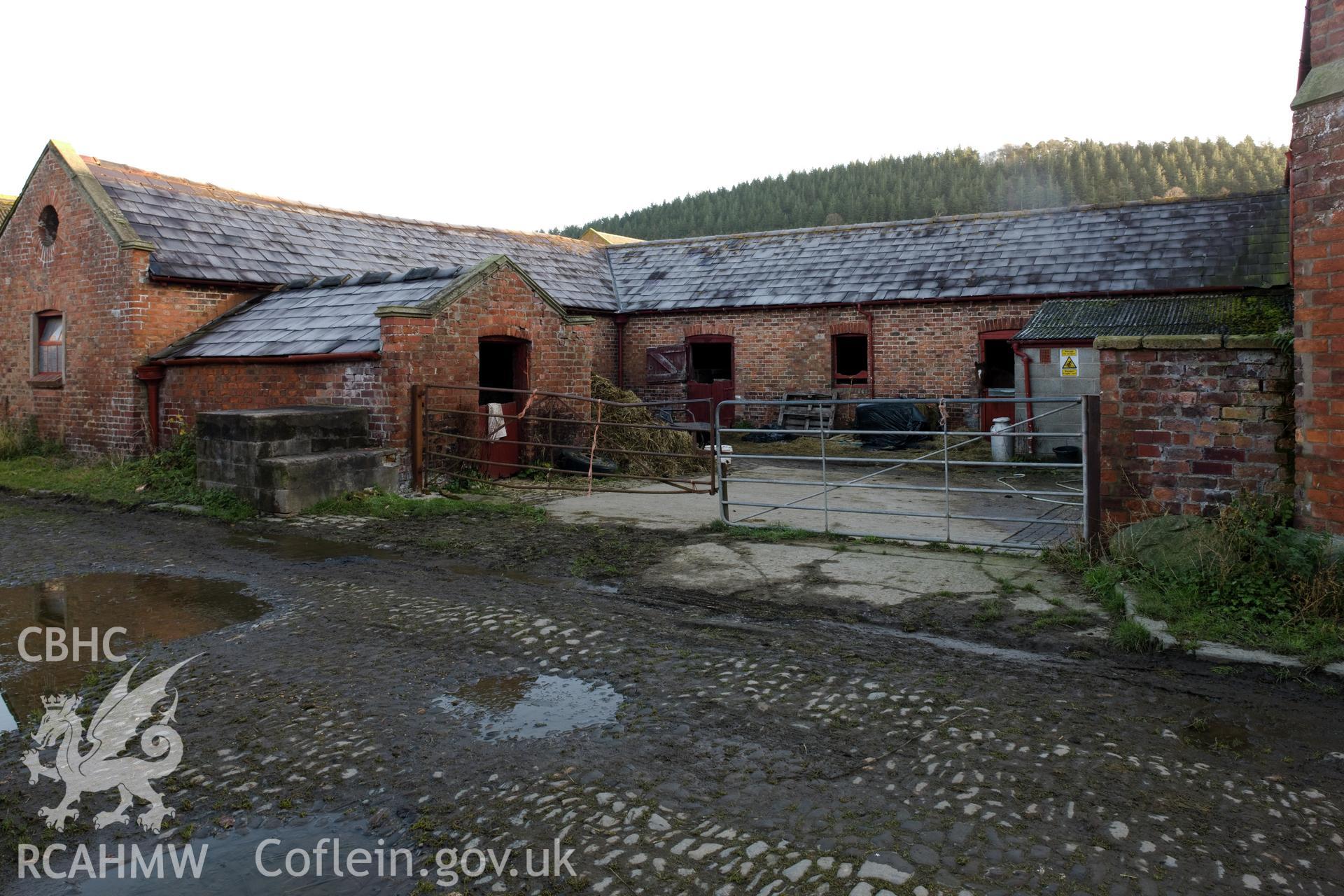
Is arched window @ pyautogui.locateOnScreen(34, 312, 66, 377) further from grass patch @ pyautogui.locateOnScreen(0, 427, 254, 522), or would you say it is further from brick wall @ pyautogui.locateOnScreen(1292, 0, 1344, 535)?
brick wall @ pyautogui.locateOnScreen(1292, 0, 1344, 535)

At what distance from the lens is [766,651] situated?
555cm

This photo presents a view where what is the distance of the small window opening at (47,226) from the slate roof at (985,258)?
12343mm

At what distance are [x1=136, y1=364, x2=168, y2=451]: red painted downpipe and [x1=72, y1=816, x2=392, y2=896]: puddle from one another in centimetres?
1314

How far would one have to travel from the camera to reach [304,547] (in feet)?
30.1

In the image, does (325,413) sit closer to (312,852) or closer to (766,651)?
(766,651)

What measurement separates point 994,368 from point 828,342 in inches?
147

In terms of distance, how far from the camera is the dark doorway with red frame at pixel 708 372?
22562mm

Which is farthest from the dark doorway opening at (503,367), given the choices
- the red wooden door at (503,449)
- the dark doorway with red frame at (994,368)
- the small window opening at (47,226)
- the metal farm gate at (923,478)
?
the dark doorway with red frame at (994,368)

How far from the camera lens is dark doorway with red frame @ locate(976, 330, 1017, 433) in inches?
749

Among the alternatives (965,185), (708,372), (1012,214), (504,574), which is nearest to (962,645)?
(504,574)

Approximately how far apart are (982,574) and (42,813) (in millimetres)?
6271

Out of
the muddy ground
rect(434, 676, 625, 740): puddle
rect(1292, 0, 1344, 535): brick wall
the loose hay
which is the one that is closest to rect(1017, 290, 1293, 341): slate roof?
the loose hay

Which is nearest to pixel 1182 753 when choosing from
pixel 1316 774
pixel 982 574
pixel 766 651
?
pixel 1316 774

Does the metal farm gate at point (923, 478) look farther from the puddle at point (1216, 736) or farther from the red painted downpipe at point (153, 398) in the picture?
the red painted downpipe at point (153, 398)
